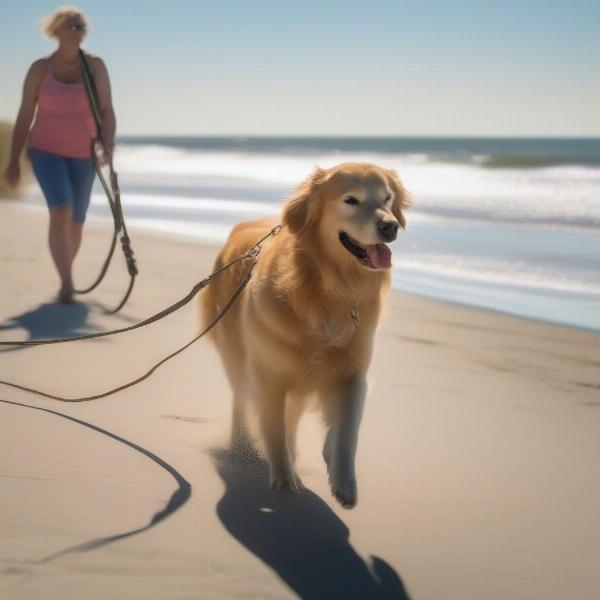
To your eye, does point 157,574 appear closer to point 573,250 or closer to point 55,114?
point 55,114

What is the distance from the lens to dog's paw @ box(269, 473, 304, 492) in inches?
126

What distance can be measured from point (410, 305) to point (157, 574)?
444 centimetres

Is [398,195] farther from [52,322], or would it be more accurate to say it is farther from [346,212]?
[52,322]

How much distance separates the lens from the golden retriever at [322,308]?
319 cm

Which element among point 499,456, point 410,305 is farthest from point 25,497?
point 410,305

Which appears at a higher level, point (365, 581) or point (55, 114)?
point (55, 114)

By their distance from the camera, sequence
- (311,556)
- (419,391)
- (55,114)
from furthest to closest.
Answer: (55,114)
(419,391)
(311,556)

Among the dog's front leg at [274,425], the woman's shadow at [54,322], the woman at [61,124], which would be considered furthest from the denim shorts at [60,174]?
the dog's front leg at [274,425]

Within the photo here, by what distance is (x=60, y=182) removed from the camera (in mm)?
6121

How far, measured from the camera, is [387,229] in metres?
3.06

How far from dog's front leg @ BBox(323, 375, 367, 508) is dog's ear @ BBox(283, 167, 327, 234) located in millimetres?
590

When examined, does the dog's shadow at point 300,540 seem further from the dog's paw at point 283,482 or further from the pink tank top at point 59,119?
the pink tank top at point 59,119

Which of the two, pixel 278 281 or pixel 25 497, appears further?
pixel 278 281

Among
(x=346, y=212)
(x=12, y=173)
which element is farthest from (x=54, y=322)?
(x=346, y=212)
